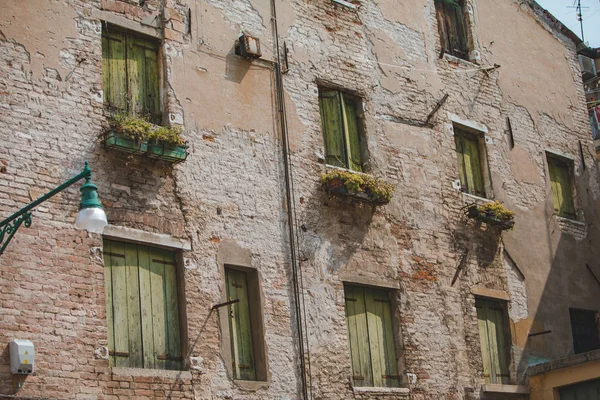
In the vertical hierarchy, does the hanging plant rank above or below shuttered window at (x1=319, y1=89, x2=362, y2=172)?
below

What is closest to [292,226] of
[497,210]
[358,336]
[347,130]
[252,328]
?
[252,328]

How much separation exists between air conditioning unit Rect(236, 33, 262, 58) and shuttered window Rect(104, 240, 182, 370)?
343 cm

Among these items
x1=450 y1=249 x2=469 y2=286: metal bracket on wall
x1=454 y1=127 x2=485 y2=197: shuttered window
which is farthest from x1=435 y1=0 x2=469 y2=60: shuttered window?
x1=450 y1=249 x2=469 y2=286: metal bracket on wall

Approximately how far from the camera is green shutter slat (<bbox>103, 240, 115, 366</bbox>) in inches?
500

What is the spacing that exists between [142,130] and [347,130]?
429cm

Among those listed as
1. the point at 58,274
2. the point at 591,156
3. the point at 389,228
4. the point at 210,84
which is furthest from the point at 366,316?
the point at 591,156

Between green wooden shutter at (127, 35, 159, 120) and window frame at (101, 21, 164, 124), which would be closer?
window frame at (101, 21, 164, 124)

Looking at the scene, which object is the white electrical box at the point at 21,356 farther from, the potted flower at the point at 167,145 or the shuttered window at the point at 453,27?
the shuttered window at the point at 453,27

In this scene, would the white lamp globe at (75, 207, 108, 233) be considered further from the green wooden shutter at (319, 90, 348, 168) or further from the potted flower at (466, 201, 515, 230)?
the potted flower at (466, 201, 515, 230)

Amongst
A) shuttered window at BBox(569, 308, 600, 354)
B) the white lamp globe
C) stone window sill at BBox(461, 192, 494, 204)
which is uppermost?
stone window sill at BBox(461, 192, 494, 204)

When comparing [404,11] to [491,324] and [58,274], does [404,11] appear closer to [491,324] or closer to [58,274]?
[491,324]

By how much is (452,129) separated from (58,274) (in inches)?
328

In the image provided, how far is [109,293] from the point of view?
12.9 metres

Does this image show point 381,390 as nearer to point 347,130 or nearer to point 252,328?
point 252,328
